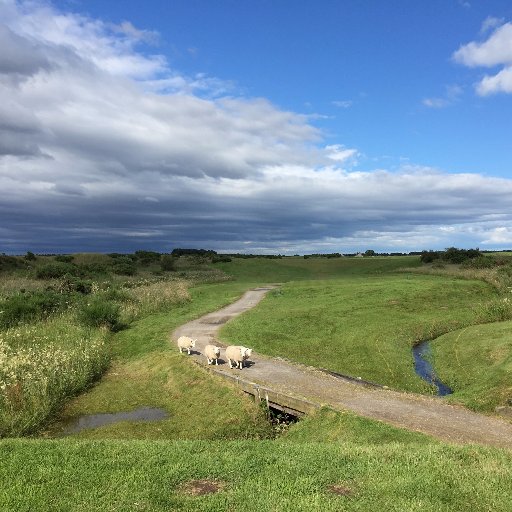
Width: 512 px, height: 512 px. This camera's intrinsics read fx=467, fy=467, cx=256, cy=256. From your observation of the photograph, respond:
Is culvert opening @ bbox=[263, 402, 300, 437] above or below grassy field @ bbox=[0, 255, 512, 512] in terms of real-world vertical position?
below

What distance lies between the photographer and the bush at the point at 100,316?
35531 mm

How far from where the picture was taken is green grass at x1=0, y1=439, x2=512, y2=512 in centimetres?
890

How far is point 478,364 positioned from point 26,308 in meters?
31.9

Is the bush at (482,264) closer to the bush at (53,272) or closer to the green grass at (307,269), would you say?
the green grass at (307,269)

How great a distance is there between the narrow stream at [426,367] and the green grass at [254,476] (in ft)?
43.7

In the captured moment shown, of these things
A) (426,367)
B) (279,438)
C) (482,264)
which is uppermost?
(482,264)

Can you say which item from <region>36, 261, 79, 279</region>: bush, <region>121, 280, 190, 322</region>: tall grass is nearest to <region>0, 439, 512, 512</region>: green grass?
<region>121, 280, 190, 322</region>: tall grass

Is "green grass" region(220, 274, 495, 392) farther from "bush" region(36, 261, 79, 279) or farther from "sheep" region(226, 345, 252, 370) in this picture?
"bush" region(36, 261, 79, 279)

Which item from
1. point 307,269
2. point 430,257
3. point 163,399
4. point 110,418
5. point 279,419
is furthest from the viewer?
point 307,269

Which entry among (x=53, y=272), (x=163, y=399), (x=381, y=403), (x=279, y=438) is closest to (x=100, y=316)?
(x=163, y=399)

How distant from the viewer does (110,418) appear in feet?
67.7

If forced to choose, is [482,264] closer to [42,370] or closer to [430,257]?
[430,257]

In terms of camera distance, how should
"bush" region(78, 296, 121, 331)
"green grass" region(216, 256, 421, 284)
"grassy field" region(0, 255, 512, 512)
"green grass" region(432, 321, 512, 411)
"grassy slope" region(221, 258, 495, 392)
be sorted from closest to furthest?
"grassy field" region(0, 255, 512, 512) < "green grass" region(432, 321, 512, 411) < "grassy slope" region(221, 258, 495, 392) < "bush" region(78, 296, 121, 331) < "green grass" region(216, 256, 421, 284)

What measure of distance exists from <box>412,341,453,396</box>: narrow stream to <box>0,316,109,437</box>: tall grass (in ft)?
60.1
